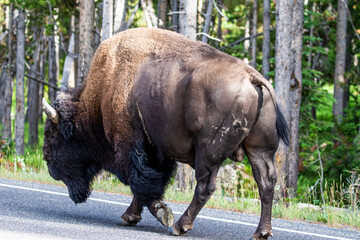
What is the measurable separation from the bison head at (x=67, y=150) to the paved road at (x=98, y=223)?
35 centimetres

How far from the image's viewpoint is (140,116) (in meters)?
6.43

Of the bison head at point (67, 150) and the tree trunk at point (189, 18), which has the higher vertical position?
the tree trunk at point (189, 18)

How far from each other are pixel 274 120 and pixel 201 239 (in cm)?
144

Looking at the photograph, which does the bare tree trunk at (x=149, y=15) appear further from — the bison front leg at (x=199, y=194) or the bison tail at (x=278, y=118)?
the bison front leg at (x=199, y=194)

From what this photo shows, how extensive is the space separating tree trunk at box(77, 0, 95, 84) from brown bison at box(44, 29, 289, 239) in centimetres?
675

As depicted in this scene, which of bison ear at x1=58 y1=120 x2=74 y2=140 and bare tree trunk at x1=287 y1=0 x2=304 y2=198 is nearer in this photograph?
bison ear at x1=58 y1=120 x2=74 y2=140

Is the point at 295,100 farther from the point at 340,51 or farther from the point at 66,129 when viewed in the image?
the point at 340,51

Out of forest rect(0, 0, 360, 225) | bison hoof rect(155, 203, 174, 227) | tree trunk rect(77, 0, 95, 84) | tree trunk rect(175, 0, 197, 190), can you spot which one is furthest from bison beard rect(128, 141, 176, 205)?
tree trunk rect(77, 0, 95, 84)

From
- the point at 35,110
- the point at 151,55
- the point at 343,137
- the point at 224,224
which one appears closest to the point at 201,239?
the point at 224,224

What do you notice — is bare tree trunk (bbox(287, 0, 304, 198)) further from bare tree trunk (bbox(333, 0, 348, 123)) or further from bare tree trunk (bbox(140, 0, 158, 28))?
bare tree trunk (bbox(333, 0, 348, 123))

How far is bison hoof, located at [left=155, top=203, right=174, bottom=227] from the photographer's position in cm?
611

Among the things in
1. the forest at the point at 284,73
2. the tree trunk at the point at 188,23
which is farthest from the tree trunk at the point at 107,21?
the tree trunk at the point at 188,23

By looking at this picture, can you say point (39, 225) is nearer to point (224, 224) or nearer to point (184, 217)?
point (184, 217)

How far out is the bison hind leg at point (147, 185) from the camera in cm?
616
